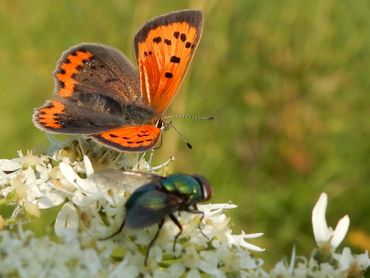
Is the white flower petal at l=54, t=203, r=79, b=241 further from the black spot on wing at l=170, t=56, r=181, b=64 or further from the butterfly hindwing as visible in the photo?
the black spot on wing at l=170, t=56, r=181, b=64

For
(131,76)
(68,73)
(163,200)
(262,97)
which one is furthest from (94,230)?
(262,97)

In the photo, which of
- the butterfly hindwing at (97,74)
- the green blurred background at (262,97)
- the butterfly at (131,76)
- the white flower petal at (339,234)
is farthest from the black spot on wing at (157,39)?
the green blurred background at (262,97)

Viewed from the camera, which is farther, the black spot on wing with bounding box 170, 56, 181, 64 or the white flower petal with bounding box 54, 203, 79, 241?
the black spot on wing with bounding box 170, 56, 181, 64

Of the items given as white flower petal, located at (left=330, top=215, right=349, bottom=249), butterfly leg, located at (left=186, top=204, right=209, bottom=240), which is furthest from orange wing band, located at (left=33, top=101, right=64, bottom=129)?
white flower petal, located at (left=330, top=215, right=349, bottom=249)

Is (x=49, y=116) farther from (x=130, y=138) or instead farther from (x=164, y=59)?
(x=164, y=59)

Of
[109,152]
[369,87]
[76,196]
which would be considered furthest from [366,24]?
[76,196]

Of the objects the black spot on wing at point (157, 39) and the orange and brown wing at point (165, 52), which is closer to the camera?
the orange and brown wing at point (165, 52)

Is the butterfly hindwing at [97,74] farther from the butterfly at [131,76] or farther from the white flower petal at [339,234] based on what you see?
the white flower petal at [339,234]

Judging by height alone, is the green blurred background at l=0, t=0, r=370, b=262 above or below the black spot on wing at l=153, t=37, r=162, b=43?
below
